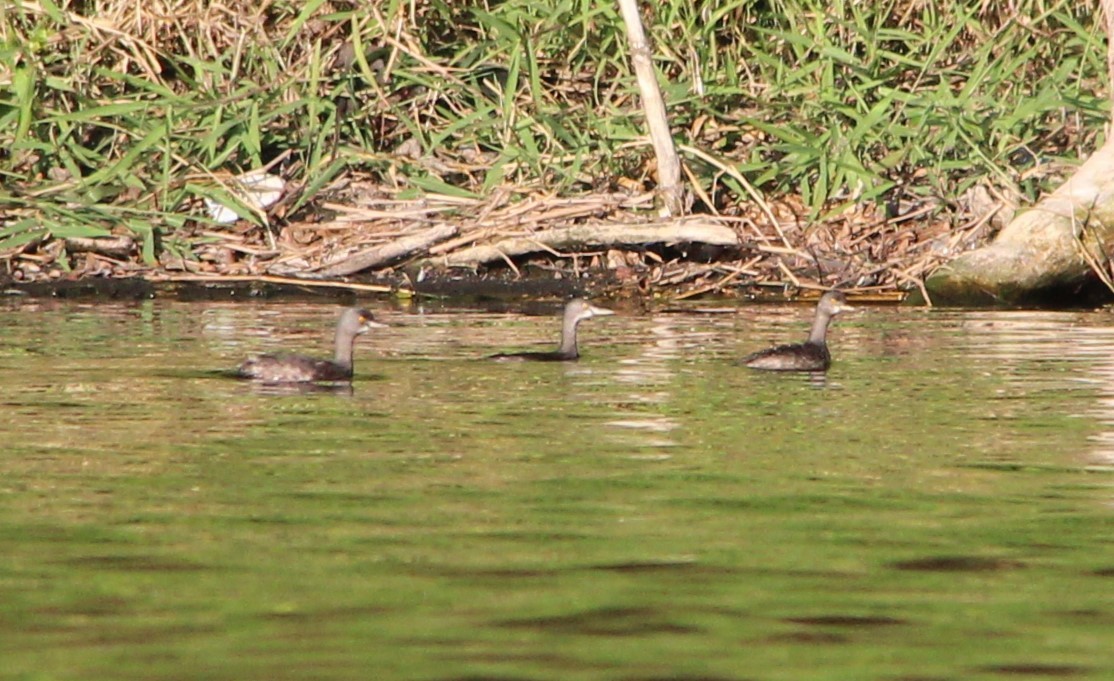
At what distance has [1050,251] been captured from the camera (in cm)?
1504

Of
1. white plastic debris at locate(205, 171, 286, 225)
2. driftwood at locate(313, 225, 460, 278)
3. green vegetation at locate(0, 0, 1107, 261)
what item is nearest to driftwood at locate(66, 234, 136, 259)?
green vegetation at locate(0, 0, 1107, 261)

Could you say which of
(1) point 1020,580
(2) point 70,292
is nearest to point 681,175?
(2) point 70,292

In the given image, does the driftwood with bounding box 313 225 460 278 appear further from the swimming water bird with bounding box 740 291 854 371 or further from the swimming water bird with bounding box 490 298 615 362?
the swimming water bird with bounding box 740 291 854 371

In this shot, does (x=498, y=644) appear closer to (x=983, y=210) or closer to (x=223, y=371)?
(x=223, y=371)

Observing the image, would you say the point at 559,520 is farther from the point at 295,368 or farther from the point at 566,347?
the point at 566,347

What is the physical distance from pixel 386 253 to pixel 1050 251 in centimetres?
466

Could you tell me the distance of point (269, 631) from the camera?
16.6ft

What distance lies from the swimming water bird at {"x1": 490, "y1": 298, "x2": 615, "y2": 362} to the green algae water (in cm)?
13

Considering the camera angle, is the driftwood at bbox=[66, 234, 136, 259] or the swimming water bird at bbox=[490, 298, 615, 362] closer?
the swimming water bird at bbox=[490, 298, 615, 362]

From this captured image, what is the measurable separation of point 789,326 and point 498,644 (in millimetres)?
8940

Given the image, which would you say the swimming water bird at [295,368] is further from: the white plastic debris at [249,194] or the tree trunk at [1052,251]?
the white plastic debris at [249,194]

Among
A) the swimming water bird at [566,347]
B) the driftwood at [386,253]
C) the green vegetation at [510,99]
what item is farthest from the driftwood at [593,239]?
the swimming water bird at [566,347]

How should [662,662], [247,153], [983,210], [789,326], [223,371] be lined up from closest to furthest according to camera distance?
[662,662], [223,371], [789,326], [983,210], [247,153]

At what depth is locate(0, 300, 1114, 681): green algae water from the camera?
4.95 metres
